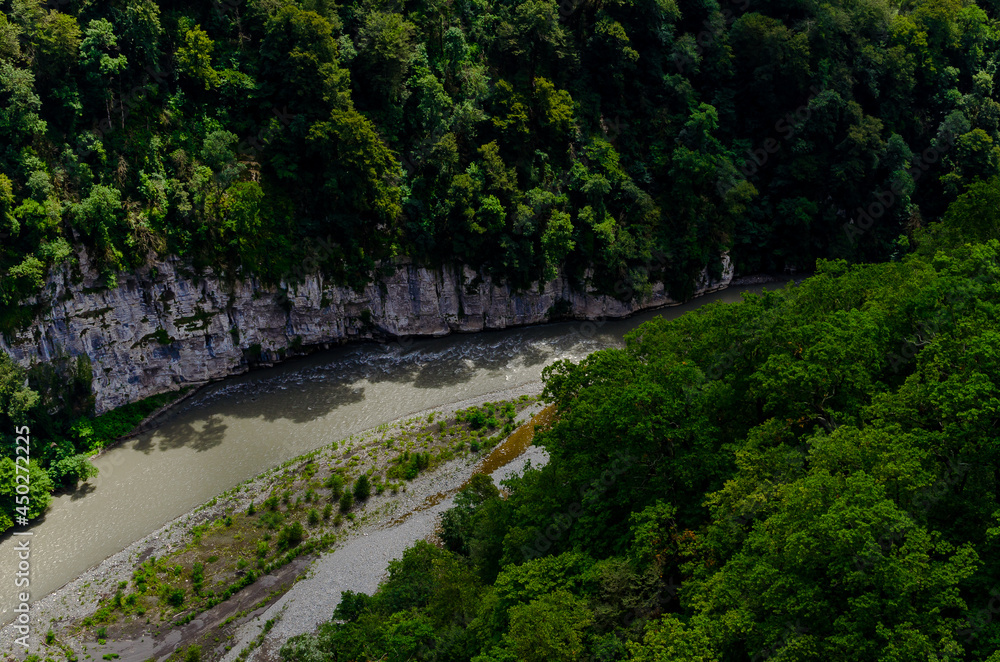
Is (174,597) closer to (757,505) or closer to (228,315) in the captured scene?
(228,315)

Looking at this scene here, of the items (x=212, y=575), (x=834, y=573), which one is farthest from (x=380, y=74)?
(x=834, y=573)

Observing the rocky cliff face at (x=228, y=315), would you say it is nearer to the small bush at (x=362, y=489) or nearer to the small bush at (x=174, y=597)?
the small bush at (x=362, y=489)

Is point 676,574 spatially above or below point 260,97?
below

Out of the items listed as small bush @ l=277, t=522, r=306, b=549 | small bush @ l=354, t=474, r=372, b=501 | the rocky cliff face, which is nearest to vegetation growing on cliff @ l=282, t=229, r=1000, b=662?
small bush @ l=277, t=522, r=306, b=549

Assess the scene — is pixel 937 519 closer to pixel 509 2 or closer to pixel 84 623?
pixel 84 623

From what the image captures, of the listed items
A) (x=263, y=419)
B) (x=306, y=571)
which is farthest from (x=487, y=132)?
(x=306, y=571)

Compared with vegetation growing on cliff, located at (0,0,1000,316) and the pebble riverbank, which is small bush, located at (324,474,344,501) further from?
vegetation growing on cliff, located at (0,0,1000,316)
